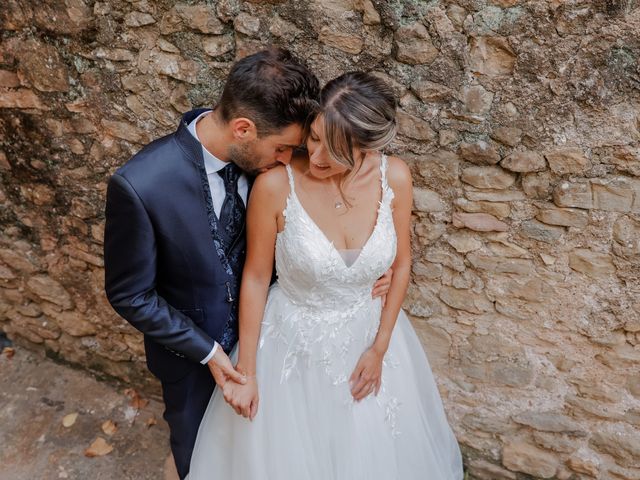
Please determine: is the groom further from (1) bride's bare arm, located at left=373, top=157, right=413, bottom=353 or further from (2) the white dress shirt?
(1) bride's bare arm, located at left=373, top=157, right=413, bottom=353

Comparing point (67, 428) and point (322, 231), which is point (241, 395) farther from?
point (67, 428)

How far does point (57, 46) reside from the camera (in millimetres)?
2828

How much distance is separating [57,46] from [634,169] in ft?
8.62

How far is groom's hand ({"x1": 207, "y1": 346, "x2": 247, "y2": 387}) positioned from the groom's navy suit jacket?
0.20ft

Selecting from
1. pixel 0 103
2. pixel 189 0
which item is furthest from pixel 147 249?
pixel 0 103

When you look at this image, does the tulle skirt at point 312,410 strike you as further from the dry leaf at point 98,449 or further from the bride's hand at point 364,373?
the dry leaf at point 98,449

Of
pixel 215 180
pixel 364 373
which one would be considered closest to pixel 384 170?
pixel 215 180

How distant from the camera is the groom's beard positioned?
7.11 feet

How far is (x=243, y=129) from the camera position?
213cm

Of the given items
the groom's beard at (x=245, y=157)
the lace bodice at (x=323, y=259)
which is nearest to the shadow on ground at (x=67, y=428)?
the lace bodice at (x=323, y=259)

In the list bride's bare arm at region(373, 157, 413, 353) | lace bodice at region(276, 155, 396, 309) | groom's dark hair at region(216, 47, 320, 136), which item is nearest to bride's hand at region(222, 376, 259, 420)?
lace bodice at region(276, 155, 396, 309)

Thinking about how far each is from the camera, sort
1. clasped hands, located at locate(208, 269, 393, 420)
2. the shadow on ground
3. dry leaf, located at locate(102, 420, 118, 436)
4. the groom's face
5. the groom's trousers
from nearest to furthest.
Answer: the groom's face < clasped hands, located at locate(208, 269, 393, 420) < the groom's trousers < the shadow on ground < dry leaf, located at locate(102, 420, 118, 436)

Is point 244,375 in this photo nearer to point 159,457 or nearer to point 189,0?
point 159,457

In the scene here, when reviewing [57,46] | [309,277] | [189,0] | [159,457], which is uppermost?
[189,0]
